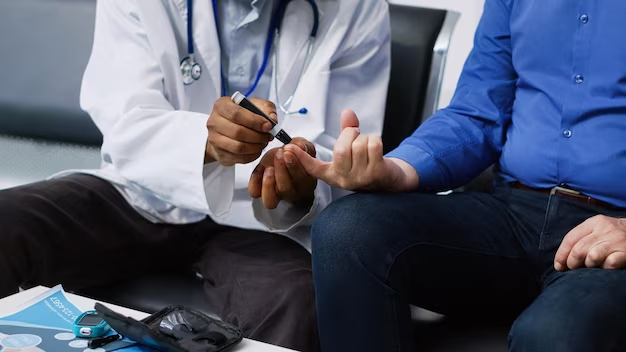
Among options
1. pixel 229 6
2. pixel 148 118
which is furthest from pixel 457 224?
pixel 229 6

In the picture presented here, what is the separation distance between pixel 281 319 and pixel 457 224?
0.32 m

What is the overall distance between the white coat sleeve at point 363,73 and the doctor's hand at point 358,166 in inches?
13.5

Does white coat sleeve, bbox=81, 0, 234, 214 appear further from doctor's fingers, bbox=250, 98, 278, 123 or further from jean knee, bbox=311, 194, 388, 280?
jean knee, bbox=311, 194, 388, 280

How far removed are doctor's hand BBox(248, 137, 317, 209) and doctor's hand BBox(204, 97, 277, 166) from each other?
33mm

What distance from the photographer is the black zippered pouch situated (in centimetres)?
76

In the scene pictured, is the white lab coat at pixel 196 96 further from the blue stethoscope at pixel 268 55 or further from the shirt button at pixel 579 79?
the shirt button at pixel 579 79

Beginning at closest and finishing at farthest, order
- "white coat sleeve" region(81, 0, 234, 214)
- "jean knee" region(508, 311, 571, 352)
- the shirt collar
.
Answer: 1. "jean knee" region(508, 311, 571, 352)
2. "white coat sleeve" region(81, 0, 234, 214)
3. the shirt collar

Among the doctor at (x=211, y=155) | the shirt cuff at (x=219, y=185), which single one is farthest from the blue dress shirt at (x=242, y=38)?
the shirt cuff at (x=219, y=185)

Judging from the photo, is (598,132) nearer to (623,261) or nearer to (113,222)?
(623,261)

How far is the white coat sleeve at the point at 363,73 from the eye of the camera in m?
1.44

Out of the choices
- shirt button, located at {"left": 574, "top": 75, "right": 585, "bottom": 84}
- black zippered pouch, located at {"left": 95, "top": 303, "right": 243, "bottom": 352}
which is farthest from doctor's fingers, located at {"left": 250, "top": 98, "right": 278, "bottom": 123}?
shirt button, located at {"left": 574, "top": 75, "right": 585, "bottom": 84}

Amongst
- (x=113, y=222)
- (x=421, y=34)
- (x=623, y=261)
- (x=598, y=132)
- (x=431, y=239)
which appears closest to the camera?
(x=623, y=261)

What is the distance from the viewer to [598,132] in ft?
3.54

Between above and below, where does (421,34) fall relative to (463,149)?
above
